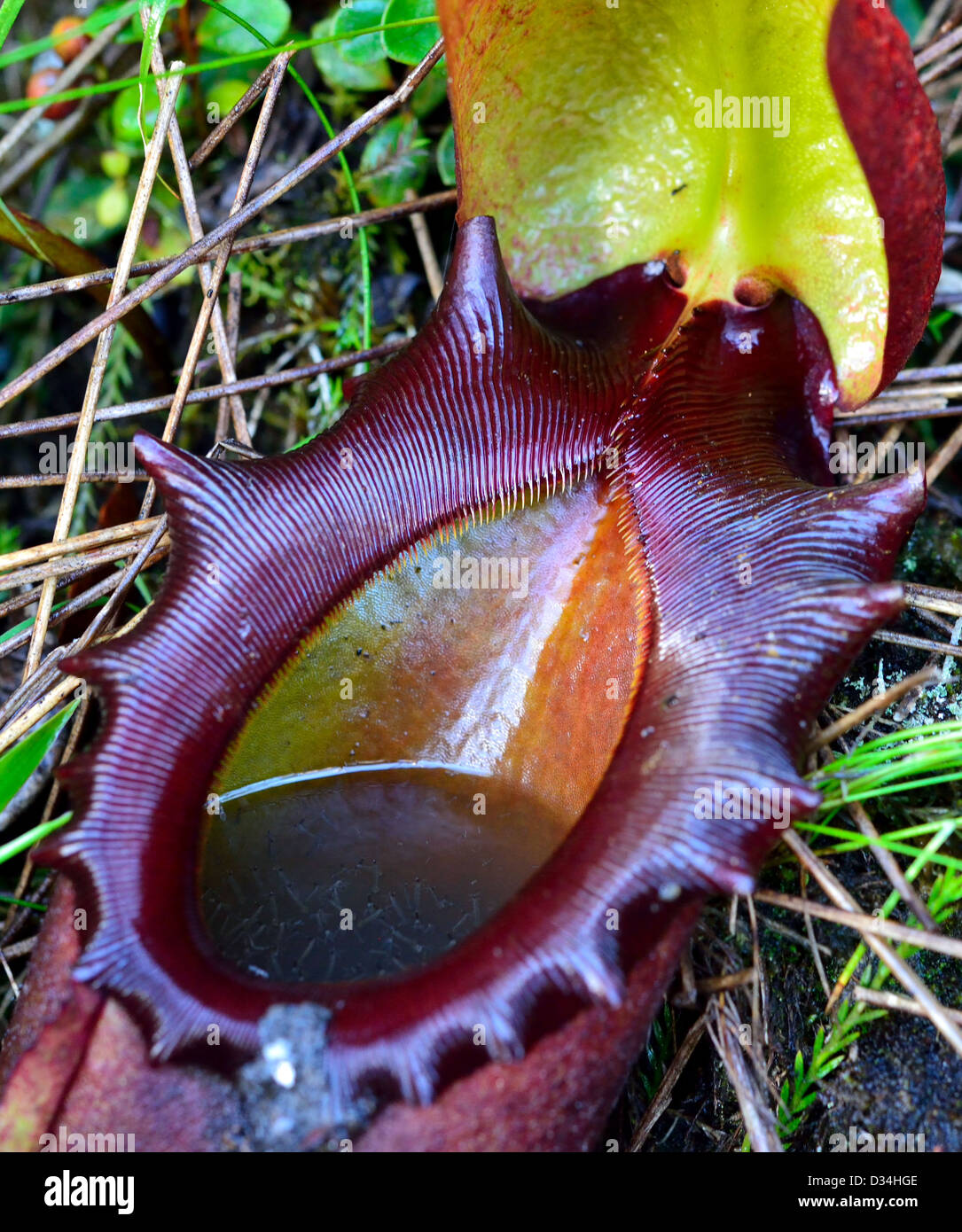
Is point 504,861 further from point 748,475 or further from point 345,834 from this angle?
point 748,475

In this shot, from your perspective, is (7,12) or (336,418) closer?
(7,12)

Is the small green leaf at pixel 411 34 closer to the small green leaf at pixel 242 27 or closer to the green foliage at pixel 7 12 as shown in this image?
the small green leaf at pixel 242 27

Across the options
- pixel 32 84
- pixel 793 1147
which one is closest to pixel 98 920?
pixel 793 1147

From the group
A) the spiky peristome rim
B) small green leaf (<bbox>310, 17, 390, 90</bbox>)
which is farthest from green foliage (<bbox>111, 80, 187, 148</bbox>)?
the spiky peristome rim

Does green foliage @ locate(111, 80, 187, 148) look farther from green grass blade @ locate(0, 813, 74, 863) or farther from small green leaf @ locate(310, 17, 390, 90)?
green grass blade @ locate(0, 813, 74, 863)

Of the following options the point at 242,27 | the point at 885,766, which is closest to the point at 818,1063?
the point at 885,766

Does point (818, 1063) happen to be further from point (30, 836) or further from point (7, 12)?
point (7, 12)
